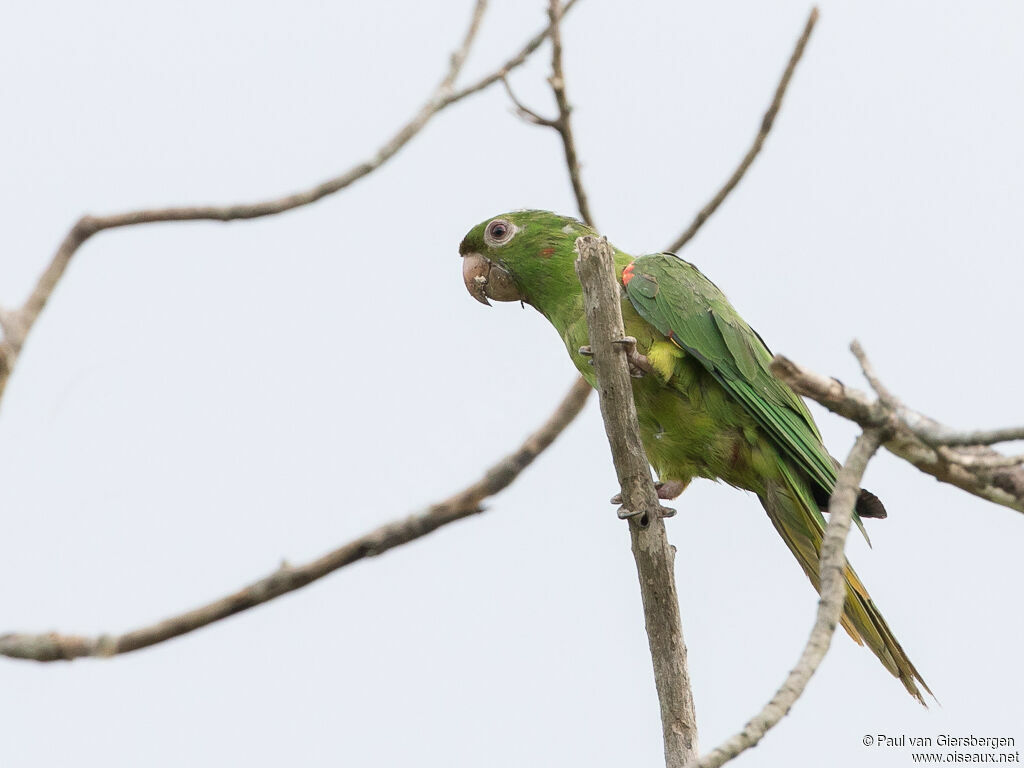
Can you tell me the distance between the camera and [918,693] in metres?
4.95

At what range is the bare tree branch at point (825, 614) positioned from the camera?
2.58 m

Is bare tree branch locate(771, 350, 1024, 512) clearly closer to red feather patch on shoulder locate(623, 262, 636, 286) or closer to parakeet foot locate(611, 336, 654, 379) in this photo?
parakeet foot locate(611, 336, 654, 379)

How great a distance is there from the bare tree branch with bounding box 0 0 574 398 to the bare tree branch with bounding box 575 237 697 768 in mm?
865

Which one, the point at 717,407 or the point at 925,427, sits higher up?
the point at 717,407

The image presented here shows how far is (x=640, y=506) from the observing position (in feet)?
14.7

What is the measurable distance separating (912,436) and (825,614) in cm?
60

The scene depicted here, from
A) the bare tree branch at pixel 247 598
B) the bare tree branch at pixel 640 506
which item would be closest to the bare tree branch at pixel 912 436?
the bare tree branch at pixel 640 506

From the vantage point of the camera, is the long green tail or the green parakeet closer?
the long green tail

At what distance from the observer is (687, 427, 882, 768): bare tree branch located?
8.46ft

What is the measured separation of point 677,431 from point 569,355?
0.71m

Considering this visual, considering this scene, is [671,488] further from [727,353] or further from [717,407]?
[727,353]

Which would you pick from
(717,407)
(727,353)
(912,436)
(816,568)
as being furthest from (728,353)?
(912,436)

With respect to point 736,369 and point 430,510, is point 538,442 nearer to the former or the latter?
point 430,510

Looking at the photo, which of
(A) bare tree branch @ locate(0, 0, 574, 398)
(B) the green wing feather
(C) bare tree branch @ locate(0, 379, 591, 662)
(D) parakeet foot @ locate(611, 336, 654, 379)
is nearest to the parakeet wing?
(B) the green wing feather
